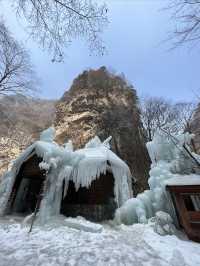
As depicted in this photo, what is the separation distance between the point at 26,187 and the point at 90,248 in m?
8.17

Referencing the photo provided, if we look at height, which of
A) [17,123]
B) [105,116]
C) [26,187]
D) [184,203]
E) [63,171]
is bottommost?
[184,203]

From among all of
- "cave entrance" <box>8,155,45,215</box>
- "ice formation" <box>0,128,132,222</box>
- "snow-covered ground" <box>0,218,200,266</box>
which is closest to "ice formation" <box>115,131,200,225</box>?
"snow-covered ground" <box>0,218,200,266</box>

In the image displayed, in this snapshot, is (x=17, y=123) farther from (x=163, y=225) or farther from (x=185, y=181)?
(x=185, y=181)

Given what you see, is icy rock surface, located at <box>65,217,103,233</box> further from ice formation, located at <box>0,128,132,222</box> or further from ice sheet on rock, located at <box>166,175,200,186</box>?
ice sheet on rock, located at <box>166,175,200,186</box>

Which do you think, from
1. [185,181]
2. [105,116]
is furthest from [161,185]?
[105,116]

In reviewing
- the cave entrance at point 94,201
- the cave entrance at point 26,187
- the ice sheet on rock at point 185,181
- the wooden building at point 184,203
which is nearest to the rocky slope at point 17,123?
the cave entrance at point 26,187

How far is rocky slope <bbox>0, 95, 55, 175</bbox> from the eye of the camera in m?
9.64

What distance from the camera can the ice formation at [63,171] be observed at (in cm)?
824

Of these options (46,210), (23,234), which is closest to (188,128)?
(46,210)

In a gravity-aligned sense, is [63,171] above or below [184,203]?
above

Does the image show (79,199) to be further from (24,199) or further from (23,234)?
(23,234)

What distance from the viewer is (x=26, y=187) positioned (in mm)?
11281

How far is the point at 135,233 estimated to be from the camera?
240 inches

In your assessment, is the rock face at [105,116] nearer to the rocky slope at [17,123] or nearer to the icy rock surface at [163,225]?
the rocky slope at [17,123]
